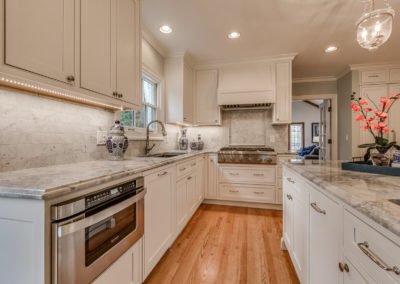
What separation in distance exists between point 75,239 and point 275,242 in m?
1.90

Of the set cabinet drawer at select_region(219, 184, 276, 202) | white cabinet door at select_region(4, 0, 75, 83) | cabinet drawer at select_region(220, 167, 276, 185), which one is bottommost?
cabinet drawer at select_region(219, 184, 276, 202)

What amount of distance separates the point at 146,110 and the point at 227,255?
206cm

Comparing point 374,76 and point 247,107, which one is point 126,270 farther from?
point 374,76

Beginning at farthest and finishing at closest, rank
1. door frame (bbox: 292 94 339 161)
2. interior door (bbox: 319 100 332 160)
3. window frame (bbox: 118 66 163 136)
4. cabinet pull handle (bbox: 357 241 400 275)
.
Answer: interior door (bbox: 319 100 332 160) < door frame (bbox: 292 94 339 161) < window frame (bbox: 118 66 163 136) < cabinet pull handle (bbox: 357 241 400 275)

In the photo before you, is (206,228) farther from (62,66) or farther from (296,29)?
(296,29)

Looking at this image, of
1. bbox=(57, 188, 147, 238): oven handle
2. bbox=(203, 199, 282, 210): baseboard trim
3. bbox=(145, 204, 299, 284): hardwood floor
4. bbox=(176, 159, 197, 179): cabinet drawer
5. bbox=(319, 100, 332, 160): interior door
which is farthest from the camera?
bbox=(319, 100, 332, 160): interior door

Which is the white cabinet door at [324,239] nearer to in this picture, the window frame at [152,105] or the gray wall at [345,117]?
the window frame at [152,105]

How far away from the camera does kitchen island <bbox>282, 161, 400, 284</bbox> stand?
494 millimetres

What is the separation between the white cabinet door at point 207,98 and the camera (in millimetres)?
3445

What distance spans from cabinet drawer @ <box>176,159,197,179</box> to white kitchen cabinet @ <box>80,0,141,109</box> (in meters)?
0.76

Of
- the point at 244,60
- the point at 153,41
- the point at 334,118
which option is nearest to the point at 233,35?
the point at 244,60

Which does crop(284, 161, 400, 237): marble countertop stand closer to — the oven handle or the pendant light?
the oven handle

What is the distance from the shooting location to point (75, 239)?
2.52 feet

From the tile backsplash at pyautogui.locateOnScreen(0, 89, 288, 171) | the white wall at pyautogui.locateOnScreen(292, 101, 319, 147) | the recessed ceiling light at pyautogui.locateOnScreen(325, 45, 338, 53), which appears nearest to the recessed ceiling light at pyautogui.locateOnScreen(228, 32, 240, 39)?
the recessed ceiling light at pyautogui.locateOnScreen(325, 45, 338, 53)
